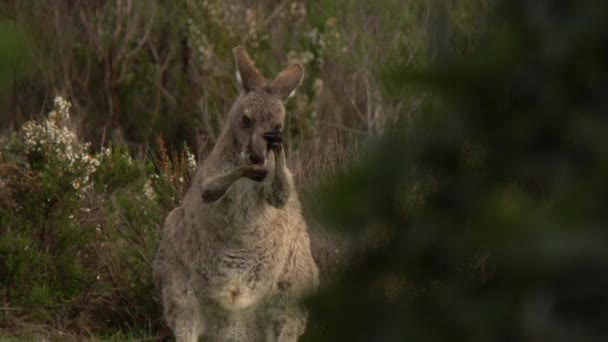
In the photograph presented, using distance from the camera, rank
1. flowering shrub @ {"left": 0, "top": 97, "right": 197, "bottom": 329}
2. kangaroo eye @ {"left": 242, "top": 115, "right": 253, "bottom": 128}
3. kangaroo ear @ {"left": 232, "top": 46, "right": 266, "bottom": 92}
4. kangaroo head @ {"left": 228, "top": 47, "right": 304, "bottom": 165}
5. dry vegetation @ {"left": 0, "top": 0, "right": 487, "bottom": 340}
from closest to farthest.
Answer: kangaroo head @ {"left": 228, "top": 47, "right": 304, "bottom": 165}, kangaroo eye @ {"left": 242, "top": 115, "right": 253, "bottom": 128}, kangaroo ear @ {"left": 232, "top": 46, "right": 266, "bottom": 92}, flowering shrub @ {"left": 0, "top": 97, "right": 197, "bottom": 329}, dry vegetation @ {"left": 0, "top": 0, "right": 487, "bottom": 340}

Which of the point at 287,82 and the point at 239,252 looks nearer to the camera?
the point at 239,252

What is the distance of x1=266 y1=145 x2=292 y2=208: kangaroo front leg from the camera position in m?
7.77

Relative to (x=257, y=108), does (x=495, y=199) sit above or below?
above

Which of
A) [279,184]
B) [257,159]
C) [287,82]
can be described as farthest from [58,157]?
[257,159]

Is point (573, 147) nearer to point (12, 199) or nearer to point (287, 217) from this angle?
point (287, 217)

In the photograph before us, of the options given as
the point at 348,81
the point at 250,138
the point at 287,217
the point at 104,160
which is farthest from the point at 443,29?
the point at 348,81

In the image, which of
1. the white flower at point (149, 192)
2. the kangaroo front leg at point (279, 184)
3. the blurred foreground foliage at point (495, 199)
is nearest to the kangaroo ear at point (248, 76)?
the kangaroo front leg at point (279, 184)

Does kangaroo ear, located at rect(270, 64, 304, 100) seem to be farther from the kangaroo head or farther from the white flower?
the white flower

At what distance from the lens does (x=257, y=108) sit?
7.83 meters

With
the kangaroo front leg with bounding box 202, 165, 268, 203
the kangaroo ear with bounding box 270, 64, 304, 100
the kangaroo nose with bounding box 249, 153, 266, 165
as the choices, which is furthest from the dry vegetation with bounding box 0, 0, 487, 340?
the kangaroo nose with bounding box 249, 153, 266, 165

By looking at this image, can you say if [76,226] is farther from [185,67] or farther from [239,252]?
[185,67]

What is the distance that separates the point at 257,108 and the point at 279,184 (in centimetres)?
47

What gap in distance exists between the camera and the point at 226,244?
7.99 metres

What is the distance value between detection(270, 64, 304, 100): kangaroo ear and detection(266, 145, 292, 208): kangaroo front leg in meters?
0.46
